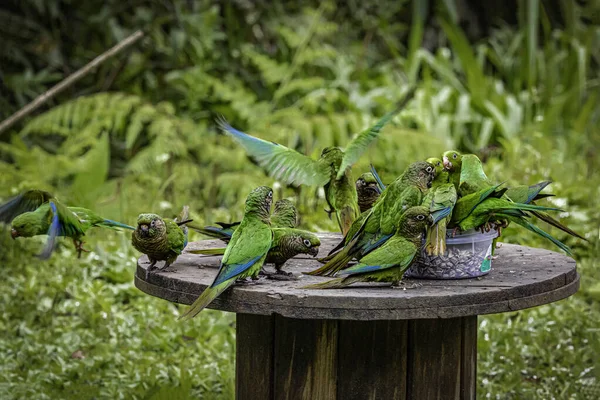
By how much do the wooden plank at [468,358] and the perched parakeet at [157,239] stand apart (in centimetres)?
91

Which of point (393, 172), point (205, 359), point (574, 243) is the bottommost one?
point (205, 359)

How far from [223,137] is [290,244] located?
153 inches

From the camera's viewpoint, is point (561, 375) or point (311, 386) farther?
point (561, 375)

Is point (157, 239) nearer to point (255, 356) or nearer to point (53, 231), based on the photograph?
point (53, 231)

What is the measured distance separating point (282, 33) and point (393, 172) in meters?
1.85

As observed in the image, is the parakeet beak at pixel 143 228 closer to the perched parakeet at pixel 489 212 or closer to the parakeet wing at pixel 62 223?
the parakeet wing at pixel 62 223

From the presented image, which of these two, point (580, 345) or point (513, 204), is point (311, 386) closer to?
point (513, 204)

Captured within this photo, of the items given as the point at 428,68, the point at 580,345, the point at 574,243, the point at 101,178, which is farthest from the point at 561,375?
the point at 428,68

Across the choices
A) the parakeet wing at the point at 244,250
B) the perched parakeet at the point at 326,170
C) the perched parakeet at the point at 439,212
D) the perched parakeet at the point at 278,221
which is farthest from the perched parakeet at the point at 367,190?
the parakeet wing at the point at 244,250

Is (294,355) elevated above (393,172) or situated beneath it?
situated beneath

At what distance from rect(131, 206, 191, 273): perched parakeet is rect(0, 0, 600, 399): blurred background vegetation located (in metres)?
1.11

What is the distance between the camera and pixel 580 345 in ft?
13.3

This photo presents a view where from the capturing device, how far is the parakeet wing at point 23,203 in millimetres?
2650

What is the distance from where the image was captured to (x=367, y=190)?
2898 millimetres
